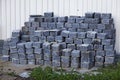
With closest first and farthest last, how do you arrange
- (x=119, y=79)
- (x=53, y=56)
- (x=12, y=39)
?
(x=119, y=79) → (x=53, y=56) → (x=12, y=39)

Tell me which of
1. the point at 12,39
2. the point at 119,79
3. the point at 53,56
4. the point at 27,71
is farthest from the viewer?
the point at 12,39

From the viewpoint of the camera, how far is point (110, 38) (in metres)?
10.6

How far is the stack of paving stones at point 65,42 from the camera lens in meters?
10.3

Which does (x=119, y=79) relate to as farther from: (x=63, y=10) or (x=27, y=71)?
(x=63, y=10)

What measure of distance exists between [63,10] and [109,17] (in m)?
1.68

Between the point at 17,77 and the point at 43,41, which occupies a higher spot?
the point at 43,41

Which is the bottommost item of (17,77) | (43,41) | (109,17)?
(17,77)

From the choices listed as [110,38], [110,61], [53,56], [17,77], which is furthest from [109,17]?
[17,77]

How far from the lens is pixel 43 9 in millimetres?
12008

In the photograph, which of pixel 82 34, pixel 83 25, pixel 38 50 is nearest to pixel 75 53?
pixel 82 34

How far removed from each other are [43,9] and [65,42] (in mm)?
1822

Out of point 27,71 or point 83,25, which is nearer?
point 27,71

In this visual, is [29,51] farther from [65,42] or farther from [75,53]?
[75,53]

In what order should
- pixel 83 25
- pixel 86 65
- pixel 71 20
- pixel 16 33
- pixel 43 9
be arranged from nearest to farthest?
1. pixel 86 65
2. pixel 83 25
3. pixel 71 20
4. pixel 16 33
5. pixel 43 9
